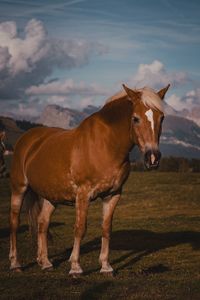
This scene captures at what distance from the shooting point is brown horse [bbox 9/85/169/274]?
963cm

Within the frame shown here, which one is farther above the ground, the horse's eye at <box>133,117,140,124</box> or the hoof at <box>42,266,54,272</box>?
the horse's eye at <box>133,117,140,124</box>

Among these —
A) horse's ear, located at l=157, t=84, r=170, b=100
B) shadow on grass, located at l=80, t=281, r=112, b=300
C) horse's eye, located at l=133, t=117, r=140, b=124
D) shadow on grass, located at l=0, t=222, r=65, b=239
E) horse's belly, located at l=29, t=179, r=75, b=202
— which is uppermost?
horse's ear, located at l=157, t=84, r=170, b=100

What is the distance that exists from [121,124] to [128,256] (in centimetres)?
510

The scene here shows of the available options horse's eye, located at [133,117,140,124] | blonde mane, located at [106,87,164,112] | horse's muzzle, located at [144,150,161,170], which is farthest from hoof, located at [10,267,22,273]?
blonde mane, located at [106,87,164,112]

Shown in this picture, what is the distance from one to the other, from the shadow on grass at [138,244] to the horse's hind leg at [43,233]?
0.62 metres

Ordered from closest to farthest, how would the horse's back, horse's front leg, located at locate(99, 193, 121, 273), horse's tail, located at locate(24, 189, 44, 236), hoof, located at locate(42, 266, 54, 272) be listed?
horse's front leg, located at locate(99, 193, 121, 273)
hoof, located at locate(42, 266, 54, 272)
the horse's back
horse's tail, located at locate(24, 189, 44, 236)

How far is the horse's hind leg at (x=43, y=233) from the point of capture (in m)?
11.8

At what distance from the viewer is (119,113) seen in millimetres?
10328

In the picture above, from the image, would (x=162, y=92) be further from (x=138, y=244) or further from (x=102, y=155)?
(x=138, y=244)

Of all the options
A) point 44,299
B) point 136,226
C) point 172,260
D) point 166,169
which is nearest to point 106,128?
point 44,299

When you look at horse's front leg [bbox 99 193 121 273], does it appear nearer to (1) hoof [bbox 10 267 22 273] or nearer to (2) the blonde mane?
(1) hoof [bbox 10 267 22 273]

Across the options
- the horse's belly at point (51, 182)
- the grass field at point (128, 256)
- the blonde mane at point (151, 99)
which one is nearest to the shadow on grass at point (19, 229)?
the grass field at point (128, 256)

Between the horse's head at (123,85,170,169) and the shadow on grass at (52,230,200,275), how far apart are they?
3.11 meters

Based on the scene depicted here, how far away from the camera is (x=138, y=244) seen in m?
16.9
